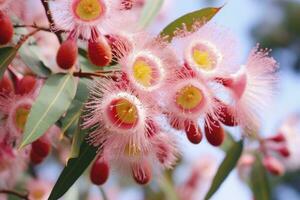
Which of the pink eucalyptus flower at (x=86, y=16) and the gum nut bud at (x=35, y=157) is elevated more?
the pink eucalyptus flower at (x=86, y=16)

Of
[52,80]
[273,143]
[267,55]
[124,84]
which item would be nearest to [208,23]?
[267,55]

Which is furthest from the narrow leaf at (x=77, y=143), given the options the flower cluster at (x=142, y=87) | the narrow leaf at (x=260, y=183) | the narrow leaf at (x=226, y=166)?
the narrow leaf at (x=260, y=183)

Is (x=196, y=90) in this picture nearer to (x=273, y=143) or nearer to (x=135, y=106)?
(x=135, y=106)

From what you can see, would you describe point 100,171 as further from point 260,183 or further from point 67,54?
point 260,183

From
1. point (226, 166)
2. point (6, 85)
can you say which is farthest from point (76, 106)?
point (226, 166)

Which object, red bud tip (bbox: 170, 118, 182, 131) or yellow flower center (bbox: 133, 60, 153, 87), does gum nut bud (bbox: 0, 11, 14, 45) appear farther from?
red bud tip (bbox: 170, 118, 182, 131)

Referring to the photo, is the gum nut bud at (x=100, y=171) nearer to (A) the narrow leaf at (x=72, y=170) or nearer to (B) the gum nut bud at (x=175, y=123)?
(A) the narrow leaf at (x=72, y=170)
